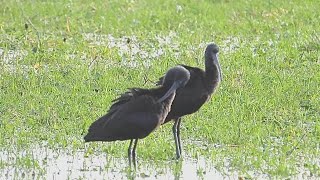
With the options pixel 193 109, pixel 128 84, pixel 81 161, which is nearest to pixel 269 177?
pixel 193 109

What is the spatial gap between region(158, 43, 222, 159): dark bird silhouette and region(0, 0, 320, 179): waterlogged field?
12.0 inches

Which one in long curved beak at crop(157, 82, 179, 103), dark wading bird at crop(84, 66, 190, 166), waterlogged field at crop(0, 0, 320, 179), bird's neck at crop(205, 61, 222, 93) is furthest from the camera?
bird's neck at crop(205, 61, 222, 93)

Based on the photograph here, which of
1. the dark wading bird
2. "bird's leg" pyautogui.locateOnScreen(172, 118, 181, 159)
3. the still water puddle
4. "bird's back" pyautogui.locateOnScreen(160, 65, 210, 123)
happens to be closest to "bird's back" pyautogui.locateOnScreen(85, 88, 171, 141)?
the dark wading bird

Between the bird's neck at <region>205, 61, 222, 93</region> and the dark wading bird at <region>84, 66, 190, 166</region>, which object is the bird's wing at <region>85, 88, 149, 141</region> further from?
the bird's neck at <region>205, 61, 222, 93</region>

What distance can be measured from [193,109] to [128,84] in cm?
280

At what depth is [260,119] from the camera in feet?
35.2

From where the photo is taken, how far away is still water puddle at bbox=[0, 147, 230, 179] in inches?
345

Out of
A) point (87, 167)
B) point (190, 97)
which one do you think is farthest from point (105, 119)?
point (190, 97)

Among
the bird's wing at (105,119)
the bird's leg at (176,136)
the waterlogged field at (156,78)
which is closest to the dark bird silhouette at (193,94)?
the bird's leg at (176,136)

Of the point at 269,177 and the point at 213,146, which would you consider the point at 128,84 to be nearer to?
the point at 213,146

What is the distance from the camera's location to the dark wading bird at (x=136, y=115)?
28.6ft

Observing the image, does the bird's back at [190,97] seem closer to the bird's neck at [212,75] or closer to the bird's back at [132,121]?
the bird's neck at [212,75]

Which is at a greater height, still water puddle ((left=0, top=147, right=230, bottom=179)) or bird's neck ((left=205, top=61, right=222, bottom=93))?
bird's neck ((left=205, top=61, right=222, bottom=93))

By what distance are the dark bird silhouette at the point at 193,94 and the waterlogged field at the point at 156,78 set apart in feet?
1.00
